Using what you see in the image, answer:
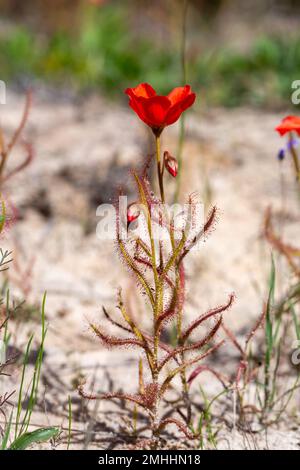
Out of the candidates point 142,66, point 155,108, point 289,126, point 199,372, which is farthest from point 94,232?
point 142,66

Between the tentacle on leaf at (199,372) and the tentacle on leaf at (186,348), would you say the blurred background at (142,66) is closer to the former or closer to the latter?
the tentacle on leaf at (199,372)

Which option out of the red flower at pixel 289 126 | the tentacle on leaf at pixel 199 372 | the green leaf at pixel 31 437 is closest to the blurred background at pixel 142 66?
Result: the red flower at pixel 289 126

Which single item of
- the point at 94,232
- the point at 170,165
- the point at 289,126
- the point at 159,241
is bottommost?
the point at 159,241

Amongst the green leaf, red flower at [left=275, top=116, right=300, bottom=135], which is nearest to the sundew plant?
the green leaf

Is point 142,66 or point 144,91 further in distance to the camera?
point 142,66

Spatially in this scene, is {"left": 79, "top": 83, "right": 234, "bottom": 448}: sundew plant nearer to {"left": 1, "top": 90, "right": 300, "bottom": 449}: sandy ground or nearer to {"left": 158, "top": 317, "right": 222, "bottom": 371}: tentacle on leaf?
{"left": 158, "top": 317, "right": 222, "bottom": 371}: tentacle on leaf

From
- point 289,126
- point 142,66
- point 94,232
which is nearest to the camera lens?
point 289,126

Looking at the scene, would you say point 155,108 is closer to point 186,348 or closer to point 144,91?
point 144,91
